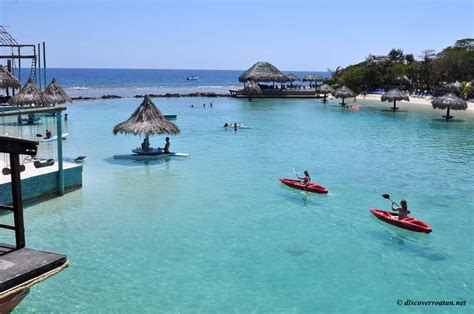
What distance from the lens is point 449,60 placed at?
53.5 meters

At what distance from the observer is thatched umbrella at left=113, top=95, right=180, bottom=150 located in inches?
731

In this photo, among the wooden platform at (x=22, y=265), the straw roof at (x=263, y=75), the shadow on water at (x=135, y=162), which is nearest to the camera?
the wooden platform at (x=22, y=265)

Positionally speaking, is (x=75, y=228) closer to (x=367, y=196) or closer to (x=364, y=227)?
(x=364, y=227)

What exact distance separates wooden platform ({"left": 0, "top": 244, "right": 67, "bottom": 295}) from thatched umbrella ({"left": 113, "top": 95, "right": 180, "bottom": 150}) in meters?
13.8

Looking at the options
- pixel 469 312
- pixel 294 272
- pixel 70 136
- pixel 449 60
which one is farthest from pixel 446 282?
pixel 449 60

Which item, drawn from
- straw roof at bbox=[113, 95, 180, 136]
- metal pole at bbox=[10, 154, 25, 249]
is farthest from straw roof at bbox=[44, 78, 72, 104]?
metal pole at bbox=[10, 154, 25, 249]

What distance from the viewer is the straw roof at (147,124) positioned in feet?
61.0

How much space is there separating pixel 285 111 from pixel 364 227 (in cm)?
3057

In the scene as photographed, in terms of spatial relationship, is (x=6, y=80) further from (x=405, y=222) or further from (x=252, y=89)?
(x=252, y=89)

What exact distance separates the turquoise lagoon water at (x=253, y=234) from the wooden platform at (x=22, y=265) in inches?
129

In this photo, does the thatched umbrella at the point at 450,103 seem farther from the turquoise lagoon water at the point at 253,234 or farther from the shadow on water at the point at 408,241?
the shadow on water at the point at 408,241

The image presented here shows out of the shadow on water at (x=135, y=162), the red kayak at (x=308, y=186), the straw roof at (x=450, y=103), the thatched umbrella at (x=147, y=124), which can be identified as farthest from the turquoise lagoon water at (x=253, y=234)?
the straw roof at (x=450, y=103)

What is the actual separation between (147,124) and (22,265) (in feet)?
47.7

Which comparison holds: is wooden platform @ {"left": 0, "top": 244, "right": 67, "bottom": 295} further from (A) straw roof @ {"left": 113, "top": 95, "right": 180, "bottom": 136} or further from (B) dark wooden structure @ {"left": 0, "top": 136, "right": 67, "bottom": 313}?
(A) straw roof @ {"left": 113, "top": 95, "right": 180, "bottom": 136}
